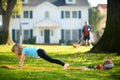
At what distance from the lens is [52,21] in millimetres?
61469

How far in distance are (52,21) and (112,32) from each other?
39776 millimetres

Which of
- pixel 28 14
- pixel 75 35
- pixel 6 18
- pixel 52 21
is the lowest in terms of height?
pixel 75 35

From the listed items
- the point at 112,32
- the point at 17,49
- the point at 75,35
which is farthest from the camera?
the point at 75,35

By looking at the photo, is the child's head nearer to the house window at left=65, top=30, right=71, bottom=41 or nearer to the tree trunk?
the tree trunk

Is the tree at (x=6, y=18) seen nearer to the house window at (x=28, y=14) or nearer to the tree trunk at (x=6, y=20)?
the tree trunk at (x=6, y=20)

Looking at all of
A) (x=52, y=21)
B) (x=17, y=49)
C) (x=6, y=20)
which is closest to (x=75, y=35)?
(x=52, y=21)

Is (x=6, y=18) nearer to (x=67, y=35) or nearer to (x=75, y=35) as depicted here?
(x=67, y=35)

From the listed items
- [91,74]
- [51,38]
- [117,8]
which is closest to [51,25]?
[51,38]

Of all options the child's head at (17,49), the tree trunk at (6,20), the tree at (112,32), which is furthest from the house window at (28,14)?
the child's head at (17,49)

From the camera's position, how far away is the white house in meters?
61.5

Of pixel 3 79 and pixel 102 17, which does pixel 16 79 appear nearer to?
pixel 3 79

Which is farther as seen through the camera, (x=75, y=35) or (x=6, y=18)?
(x=75, y=35)

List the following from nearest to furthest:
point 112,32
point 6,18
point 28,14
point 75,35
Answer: point 112,32, point 6,18, point 75,35, point 28,14

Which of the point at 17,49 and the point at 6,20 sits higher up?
the point at 17,49
